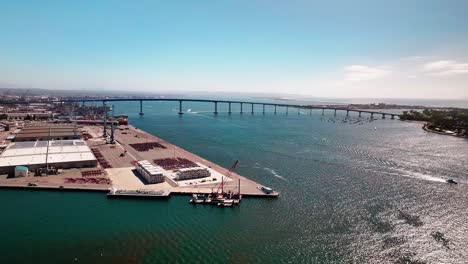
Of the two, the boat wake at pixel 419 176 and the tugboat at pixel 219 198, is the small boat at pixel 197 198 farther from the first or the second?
the boat wake at pixel 419 176

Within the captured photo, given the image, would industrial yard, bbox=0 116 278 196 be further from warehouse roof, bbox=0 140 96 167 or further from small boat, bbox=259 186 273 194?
small boat, bbox=259 186 273 194

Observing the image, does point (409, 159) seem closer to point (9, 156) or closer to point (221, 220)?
point (221, 220)

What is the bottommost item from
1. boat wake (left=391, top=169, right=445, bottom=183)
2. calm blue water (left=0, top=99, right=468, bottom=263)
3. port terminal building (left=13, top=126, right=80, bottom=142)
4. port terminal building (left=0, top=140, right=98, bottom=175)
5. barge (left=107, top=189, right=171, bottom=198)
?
calm blue water (left=0, top=99, right=468, bottom=263)

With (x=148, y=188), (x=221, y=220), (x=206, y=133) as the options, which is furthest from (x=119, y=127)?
(x=221, y=220)

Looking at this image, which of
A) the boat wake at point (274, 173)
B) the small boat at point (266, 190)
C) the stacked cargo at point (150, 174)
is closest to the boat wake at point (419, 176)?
the boat wake at point (274, 173)

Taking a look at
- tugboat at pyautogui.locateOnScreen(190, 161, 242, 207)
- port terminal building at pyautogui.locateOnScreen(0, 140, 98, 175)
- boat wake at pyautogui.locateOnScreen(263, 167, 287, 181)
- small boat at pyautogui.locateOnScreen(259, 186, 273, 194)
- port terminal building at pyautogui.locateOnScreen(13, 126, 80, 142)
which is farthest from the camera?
port terminal building at pyautogui.locateOnScreen(13, 126, 80, 142)

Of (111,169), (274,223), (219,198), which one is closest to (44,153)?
(111,169)

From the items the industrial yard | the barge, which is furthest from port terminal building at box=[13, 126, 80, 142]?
the barge

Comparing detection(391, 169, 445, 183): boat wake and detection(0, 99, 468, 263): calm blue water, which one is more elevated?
detection(391, 169, 445, 183): boat wake
